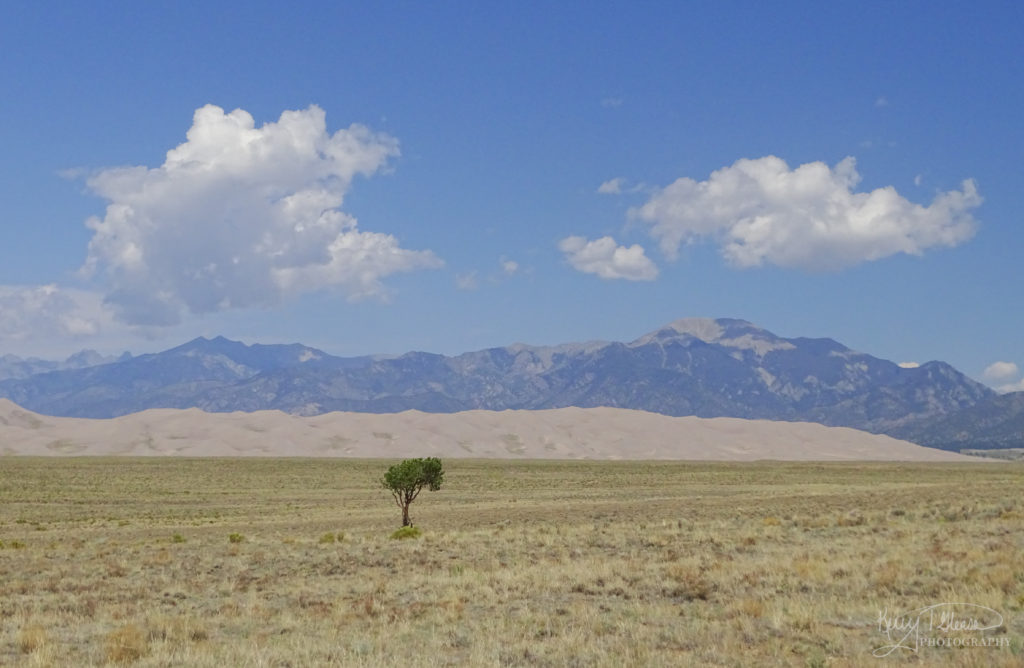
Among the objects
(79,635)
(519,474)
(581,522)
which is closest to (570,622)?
(79,635)

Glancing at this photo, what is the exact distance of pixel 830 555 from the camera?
20047mm

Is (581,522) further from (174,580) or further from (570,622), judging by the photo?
(570,622)

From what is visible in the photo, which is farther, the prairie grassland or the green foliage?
the green foliage

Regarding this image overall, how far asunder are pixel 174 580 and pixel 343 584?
4.82m

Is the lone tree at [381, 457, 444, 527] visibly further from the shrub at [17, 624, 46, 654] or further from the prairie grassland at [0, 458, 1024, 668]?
the shrub at [17, 624, 46, 654]

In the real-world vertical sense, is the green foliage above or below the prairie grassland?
below
